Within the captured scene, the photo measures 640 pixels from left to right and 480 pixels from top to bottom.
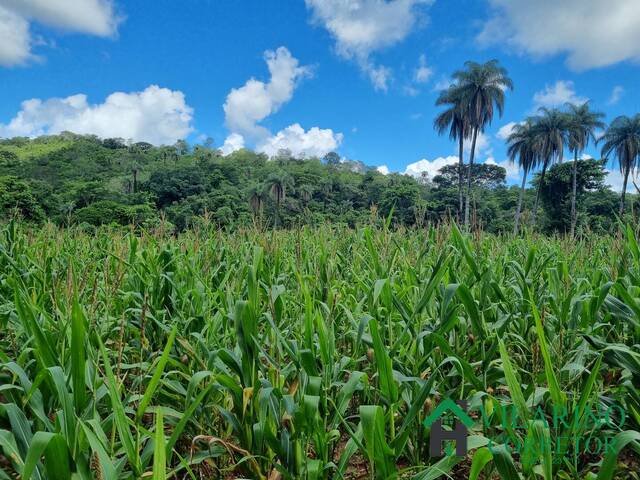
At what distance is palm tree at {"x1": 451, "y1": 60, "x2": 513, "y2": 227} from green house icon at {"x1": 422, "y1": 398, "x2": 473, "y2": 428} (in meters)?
41.7

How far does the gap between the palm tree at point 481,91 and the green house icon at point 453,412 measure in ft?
137

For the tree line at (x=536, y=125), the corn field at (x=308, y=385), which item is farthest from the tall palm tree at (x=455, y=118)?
the corn field at (x=308, y=385)

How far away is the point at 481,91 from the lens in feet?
135

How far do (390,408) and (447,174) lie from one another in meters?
62.0

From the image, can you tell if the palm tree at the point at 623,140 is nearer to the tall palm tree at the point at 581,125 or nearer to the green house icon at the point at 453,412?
the tall palm tree at the point at 581,125

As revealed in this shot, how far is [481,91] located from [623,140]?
15.0 metres

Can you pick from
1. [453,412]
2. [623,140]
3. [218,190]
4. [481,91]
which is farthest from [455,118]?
[453,412]

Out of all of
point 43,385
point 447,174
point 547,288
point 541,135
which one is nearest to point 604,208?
point 541,135

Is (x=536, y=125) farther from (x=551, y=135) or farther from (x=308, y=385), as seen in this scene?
(x=308, y=385)

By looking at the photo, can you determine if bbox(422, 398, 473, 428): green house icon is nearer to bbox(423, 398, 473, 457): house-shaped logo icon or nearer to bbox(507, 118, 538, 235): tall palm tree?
bbox(423, 398, 473, 457): house-shaped logo icon

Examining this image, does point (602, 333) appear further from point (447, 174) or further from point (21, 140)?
point (21, 140)

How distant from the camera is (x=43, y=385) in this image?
4.80ft

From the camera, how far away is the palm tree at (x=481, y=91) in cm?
4044

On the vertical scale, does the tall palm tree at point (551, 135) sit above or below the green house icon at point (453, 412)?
above
